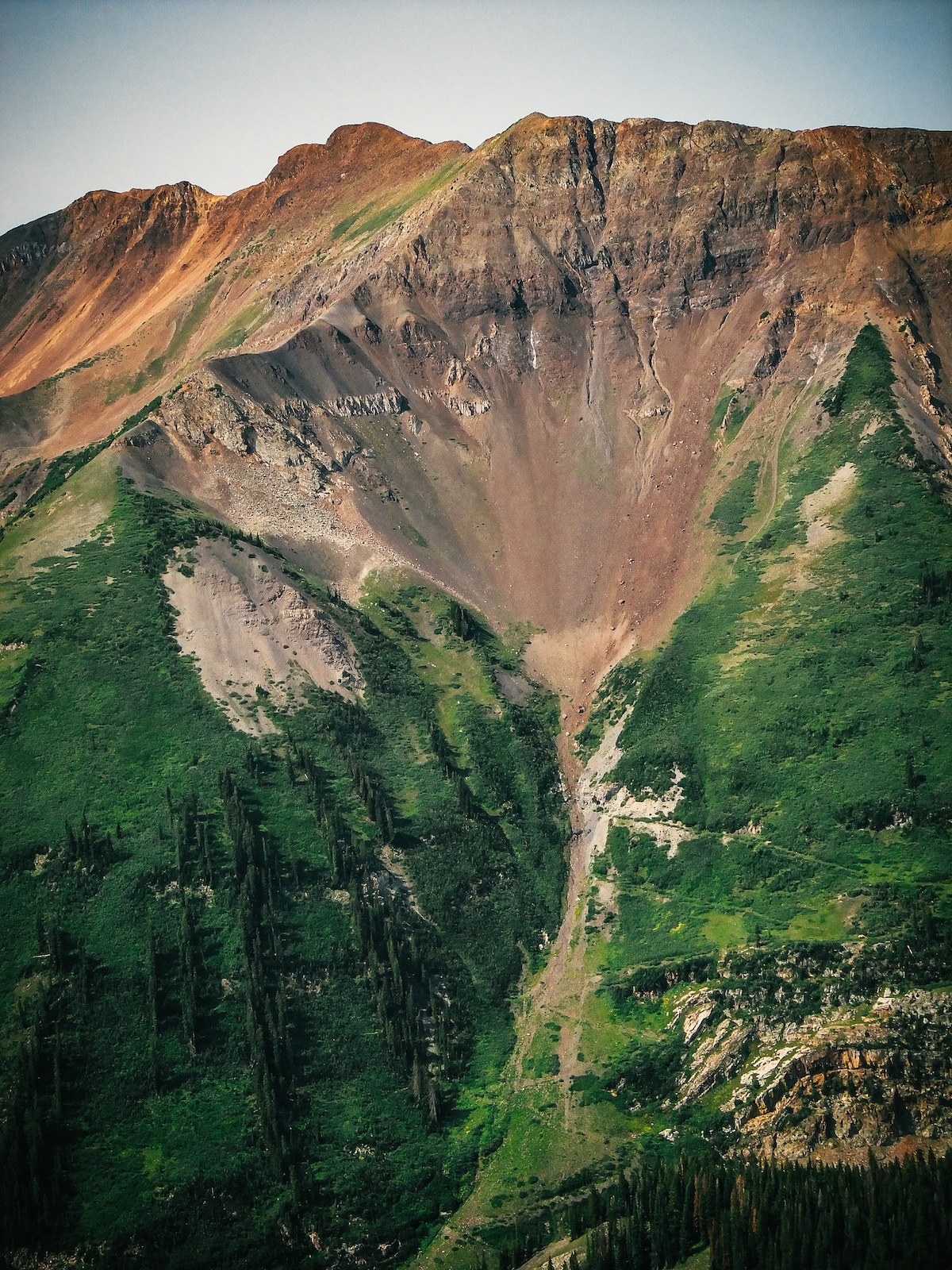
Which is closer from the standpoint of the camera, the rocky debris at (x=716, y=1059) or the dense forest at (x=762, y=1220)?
the dense forest at (x=762, y=1220)

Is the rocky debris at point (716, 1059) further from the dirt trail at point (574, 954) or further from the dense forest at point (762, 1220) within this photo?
the dirt trail at point (574, 954)

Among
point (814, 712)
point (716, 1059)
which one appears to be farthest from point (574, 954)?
point (814, 712)

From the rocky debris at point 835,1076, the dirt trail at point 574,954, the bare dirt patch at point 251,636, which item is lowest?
the rocky debris at point 835,1076

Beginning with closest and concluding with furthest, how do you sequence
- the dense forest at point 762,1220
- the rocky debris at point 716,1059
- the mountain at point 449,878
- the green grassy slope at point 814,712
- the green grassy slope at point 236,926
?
the dense forest at point 762,1220 → the green grassy slope at point 236,926 → the mountain at point 449,878 → the rocky debris at point 716,1059 → the green grassy slope at point 814,712

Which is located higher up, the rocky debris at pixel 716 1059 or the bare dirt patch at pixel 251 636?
the bare dirt patch at pixel 251 636

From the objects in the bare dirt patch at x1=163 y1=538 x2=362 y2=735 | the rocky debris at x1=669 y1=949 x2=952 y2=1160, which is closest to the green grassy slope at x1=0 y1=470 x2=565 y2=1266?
the bare dirt patch at x1=163 y1=538 x2=362 y2=735

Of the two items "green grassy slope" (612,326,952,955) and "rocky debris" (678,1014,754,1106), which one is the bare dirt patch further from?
"rocky debris" (678,1014,754,1106)

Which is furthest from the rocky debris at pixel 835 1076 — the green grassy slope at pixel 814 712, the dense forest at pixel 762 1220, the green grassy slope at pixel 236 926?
the green grassy slope at pixel 236 926
